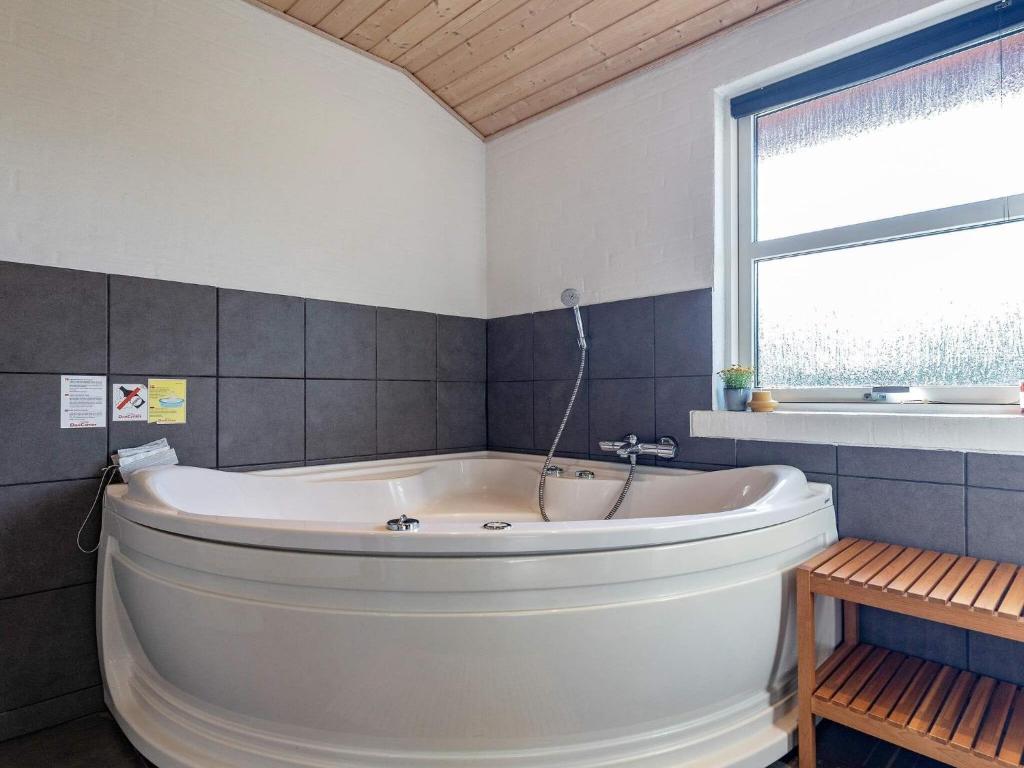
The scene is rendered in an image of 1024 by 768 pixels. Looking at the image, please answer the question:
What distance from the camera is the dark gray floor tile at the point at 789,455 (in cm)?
185

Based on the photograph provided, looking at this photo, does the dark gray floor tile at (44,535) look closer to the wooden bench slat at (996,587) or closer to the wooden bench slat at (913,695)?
the wooden bench slat at (913,695)

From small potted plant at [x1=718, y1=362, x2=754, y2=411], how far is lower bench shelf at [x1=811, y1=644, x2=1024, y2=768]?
32.1 inches

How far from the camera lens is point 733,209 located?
2260mm

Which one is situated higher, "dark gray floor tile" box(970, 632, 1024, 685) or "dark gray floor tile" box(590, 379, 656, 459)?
"dark gray floor tile" box(590, 379, 656, 459)

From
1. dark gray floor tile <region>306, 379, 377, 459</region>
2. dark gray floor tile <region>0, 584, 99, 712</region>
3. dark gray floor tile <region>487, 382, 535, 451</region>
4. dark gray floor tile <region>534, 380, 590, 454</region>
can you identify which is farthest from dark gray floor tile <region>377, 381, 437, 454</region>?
dark gray floor tile <region>0, 584, 99, 712</region>

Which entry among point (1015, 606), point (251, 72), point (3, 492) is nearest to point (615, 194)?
point (251, 72)

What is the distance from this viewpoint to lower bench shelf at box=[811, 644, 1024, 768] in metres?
1.24

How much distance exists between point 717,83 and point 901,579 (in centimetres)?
174

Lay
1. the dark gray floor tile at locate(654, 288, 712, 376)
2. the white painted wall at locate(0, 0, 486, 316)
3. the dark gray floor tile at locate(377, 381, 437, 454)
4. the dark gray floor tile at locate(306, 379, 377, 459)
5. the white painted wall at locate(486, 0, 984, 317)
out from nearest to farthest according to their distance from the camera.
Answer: the white painted wall at locate(0, 0, 486, 316), the white painted wall at locate(486, 0, 984, 317), the dark gray floor tile at locate(654, 288, 712, 376), the dark gray floor tile at locate(306, 379, 377, 459), the dark gray floor tile at locate(377, 381, 437, 454)

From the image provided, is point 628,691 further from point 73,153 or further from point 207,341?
point 73,153

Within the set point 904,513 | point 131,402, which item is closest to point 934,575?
point 904,513

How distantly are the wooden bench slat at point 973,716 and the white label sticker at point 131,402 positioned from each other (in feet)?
7.47

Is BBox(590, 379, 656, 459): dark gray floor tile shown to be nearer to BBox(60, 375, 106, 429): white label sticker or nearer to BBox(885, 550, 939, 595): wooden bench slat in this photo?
BBox(885, 550, 939, 595): wooden bench slat

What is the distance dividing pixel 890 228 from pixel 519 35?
150 centimetres
